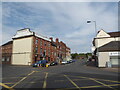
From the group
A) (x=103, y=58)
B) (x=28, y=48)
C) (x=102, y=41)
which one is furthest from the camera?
(x=28, y=48)

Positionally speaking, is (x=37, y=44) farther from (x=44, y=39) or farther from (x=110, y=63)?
(x=110, y=63)

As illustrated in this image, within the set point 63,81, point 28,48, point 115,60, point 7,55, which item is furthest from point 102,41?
point 7,55

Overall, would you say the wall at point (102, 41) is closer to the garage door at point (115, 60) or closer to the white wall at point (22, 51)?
the garage door at point (115, 60)

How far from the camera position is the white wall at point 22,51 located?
37166mm

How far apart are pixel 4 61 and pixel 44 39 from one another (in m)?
18.0

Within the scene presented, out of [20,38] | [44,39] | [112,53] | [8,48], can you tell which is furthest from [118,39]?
Result: [8,48]

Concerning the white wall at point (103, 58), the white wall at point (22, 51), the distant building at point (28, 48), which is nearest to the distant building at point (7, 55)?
the distant building at point (28, 48)

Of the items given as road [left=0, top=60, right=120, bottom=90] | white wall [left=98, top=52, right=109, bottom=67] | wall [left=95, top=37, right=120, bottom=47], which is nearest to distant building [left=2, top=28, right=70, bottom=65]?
wall [left=95, top=37, right=120, bottom=47]

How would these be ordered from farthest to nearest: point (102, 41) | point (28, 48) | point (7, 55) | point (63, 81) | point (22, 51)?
point (7, 55) → point (22, 51) → point (28, 48) → point (102, 41) → point (63, 81)

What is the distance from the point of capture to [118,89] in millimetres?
7223

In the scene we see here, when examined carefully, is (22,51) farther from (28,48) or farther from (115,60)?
(115,60)

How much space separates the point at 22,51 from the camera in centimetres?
3909

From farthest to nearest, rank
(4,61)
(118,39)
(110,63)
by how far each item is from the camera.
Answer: (4,61) → (118,39) → (110,63)

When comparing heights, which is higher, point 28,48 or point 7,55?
point 28,48
